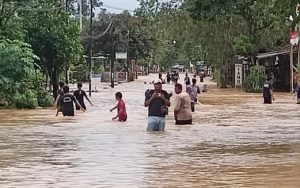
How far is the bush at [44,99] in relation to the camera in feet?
123

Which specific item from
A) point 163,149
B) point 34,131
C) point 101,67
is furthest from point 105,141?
point 101,67

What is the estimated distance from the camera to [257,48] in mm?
56656

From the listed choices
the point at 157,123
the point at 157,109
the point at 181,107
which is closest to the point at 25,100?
the point at 181,107

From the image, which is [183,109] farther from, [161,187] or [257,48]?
[257,48]

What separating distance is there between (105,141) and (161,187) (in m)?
7.86

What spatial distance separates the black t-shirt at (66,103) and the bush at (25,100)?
23.1ft

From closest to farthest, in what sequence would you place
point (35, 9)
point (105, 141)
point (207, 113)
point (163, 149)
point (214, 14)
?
1. point (163, 149)
2. point (105, 141)
3. point (214, 14)
4. point (207, 113)
5. point (35, 9)

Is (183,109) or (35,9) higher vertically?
(35,9)

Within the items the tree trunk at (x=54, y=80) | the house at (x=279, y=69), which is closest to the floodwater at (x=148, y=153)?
the tree trunk at (x=54, y=80)

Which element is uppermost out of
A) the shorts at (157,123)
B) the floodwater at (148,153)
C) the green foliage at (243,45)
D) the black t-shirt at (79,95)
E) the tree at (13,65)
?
the green foliage at (243,45)

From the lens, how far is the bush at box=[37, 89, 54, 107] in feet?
123

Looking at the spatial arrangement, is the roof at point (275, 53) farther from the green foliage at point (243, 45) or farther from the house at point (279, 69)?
the green foliage at point (243, 45)

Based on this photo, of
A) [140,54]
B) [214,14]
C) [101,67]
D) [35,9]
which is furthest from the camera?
[101,67]

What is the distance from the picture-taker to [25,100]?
3588cm
